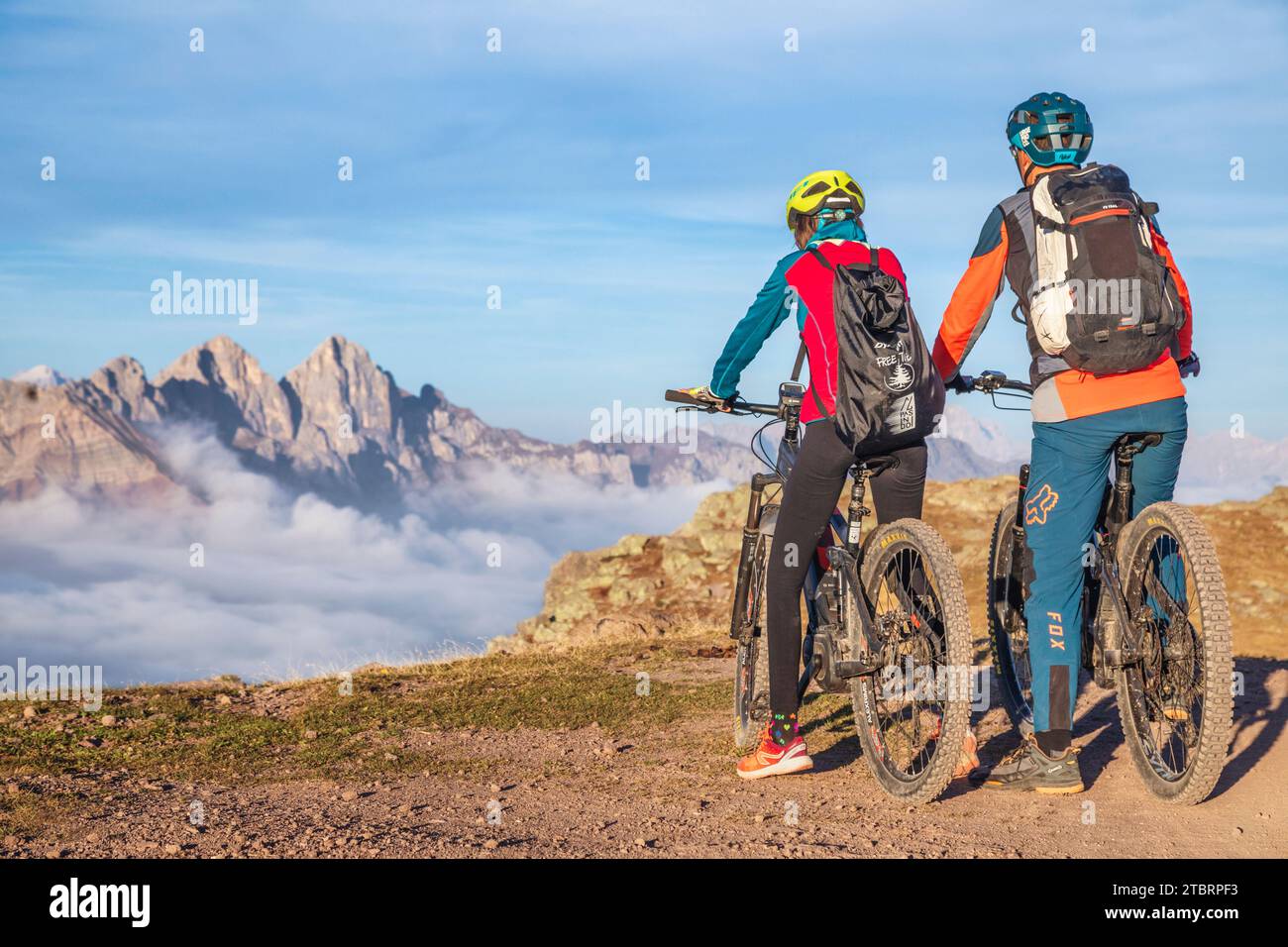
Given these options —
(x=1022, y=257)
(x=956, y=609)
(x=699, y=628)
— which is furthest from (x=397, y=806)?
(x=699, y=628)

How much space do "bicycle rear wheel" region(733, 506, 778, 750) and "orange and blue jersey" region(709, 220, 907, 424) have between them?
1.21 m

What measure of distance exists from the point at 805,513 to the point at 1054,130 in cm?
225

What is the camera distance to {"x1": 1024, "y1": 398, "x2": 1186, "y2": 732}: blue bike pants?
5.54m

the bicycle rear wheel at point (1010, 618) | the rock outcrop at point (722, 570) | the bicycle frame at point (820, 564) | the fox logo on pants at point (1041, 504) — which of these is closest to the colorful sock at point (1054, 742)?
the bicycle rear wheel at point (1010, 618)

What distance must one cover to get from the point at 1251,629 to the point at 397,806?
16.6 metres

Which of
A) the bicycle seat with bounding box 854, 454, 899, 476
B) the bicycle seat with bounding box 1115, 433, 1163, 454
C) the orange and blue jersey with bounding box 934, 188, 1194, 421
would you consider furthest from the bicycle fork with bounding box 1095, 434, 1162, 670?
the bicycle seat with bounding box 854, 454, 899, 476

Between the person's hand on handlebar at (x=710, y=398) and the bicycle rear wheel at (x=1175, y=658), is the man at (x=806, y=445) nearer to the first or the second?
the person's hand on handlebar at (x=710, y=398)

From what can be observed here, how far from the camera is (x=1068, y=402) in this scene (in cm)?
546

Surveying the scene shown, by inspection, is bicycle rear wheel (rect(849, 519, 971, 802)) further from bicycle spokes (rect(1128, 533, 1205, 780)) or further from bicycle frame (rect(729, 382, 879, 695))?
bicycle spokes (rect(1128, 533, 1205, 780))

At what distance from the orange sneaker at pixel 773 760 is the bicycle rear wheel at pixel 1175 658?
65.5 inches

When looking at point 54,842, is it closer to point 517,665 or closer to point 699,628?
point 517,665

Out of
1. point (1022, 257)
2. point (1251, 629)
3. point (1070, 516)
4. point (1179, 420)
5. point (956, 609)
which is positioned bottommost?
point (1251, 629)

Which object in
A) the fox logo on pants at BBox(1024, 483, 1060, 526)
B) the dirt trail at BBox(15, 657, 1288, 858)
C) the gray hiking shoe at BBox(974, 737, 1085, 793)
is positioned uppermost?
the fox logo on pants at BBox(1024, 483, 1060, 526)

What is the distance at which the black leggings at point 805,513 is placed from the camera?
585cm
